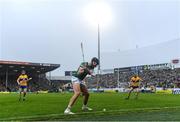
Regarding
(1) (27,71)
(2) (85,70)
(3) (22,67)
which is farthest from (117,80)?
(2) (85,70)

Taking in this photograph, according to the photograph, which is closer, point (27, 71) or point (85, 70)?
point (85, 70)

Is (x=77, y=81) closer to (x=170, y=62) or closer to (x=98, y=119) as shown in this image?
(x=98, y=119)

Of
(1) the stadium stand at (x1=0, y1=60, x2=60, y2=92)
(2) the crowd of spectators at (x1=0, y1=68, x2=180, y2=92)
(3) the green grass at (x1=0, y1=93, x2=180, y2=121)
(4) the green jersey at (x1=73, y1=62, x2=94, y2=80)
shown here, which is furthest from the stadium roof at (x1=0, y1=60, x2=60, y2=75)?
(4) the green jersey at (x1=73, y1=62, x2=94, y2=80)

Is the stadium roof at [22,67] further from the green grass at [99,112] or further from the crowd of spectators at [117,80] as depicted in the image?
the green grass at [99,112]

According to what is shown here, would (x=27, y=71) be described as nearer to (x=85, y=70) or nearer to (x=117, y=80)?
(x=117, y=80)

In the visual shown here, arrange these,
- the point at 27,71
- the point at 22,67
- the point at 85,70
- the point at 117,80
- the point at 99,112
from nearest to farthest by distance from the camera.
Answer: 1. the point at 99,112
2. the point at 85,70
3. the point at 117,80
4. the point at 22,67
5. the point at 27,71

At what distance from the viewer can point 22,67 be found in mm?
97938

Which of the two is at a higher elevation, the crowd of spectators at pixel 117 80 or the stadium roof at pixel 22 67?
the stadium roof at pixel 22 67

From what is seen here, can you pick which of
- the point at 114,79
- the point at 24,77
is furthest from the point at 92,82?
the point at 24,77

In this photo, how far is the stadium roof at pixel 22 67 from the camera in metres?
91.5

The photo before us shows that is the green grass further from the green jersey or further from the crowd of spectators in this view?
the crowd of spectators

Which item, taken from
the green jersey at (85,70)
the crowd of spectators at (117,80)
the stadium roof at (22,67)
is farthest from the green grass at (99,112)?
the stadium roof at (22,67)

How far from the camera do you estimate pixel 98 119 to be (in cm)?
1216

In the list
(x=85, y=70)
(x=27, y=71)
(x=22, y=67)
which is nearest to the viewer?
(x=85, y=70)
